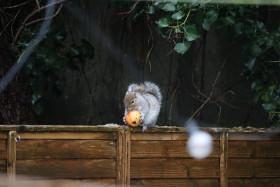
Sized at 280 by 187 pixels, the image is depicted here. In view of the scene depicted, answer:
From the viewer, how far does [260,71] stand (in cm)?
330

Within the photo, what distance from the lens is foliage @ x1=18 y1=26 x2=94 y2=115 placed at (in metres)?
3.09

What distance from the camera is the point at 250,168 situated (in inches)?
94.1

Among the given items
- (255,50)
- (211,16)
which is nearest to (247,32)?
(255,50)

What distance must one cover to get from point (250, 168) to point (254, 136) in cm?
17

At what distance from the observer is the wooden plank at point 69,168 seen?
216 centimetres

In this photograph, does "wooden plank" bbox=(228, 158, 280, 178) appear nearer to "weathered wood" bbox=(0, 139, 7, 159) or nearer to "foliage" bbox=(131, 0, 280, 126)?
"foliage" bbox=(131, 0, 280, 126)

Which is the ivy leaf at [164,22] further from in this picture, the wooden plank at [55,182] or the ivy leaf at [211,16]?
the wooden plank at [55,182]

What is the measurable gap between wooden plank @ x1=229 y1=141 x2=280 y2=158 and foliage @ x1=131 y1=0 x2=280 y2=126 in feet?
1.35

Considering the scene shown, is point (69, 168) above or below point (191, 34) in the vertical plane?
below

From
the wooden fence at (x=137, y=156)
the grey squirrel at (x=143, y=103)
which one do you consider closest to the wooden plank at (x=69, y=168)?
the wooden fence at (x=137, y=156)

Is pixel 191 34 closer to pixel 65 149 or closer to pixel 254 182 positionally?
pixel 254 182

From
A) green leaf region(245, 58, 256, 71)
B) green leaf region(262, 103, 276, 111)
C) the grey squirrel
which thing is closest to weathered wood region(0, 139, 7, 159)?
the grey squirrel

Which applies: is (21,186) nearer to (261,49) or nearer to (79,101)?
(79,101)

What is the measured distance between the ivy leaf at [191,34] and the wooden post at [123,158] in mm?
728
